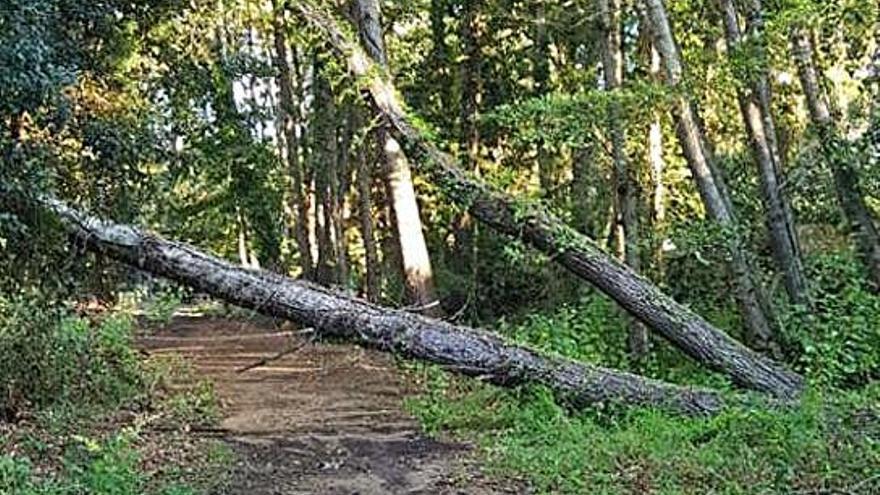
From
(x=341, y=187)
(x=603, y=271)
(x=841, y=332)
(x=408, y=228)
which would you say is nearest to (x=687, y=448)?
(x=603, y=271)

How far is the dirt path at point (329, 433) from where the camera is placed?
690cm

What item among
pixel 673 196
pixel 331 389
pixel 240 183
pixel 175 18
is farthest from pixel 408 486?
pixel 240 183

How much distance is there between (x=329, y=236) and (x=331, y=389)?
36.0 feet

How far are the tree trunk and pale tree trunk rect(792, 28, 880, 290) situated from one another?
41.4ft

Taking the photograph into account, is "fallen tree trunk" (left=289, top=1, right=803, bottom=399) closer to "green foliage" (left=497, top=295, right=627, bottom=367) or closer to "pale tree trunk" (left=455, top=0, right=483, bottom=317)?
"green foliage" (left=497, top=295, right=627, bottom=367)

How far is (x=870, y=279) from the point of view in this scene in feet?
33.2

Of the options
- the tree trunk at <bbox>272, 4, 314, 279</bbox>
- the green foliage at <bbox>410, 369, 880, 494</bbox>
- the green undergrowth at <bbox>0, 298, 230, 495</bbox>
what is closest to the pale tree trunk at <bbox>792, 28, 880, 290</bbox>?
the green foliage at <bbox>410, 369, 880, 494</bbox>

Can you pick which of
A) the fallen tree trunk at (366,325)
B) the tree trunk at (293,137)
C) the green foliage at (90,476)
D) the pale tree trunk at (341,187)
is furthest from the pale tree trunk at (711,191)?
the tree trunk at (293,137)

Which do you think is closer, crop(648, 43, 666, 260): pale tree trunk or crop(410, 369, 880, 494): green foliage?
crop(410, 369, 880, 494): green foliage

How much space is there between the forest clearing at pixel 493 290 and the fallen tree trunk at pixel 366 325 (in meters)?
0.02

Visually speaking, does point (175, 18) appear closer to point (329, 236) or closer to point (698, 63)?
point (698, 63)

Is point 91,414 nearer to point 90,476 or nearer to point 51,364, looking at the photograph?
point 51,364

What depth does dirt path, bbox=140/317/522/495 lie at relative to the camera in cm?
690

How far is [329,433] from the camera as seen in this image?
890 cm
